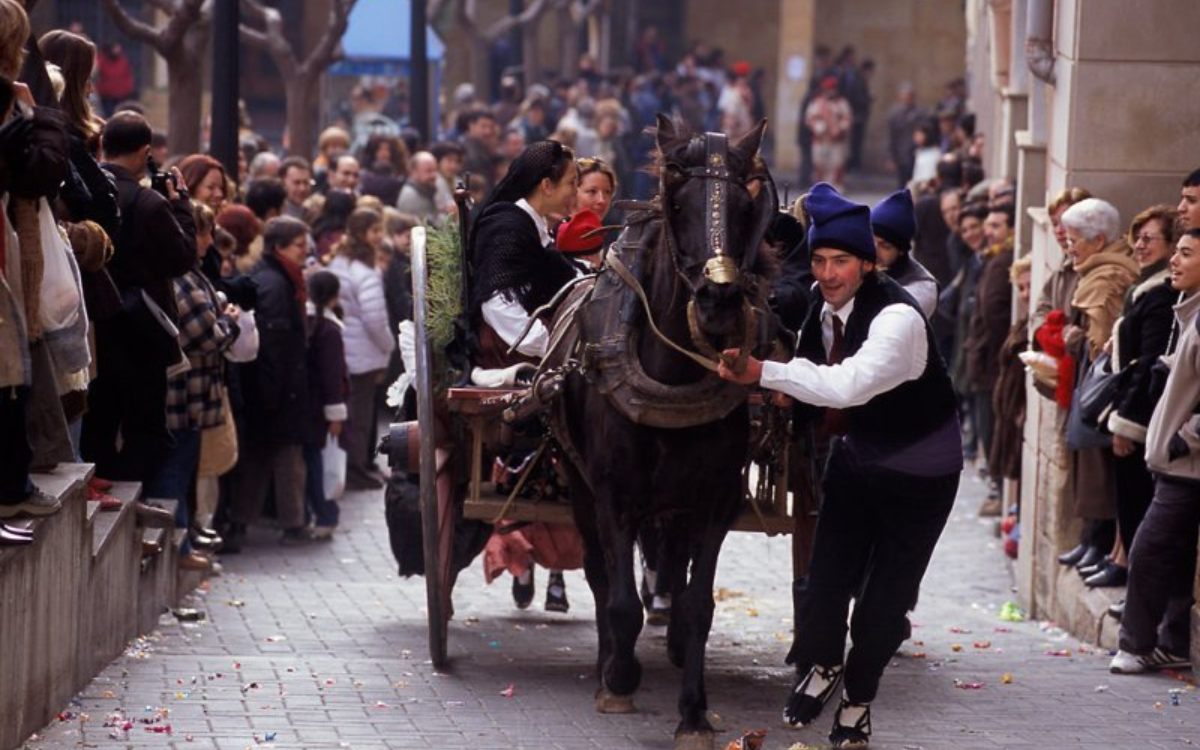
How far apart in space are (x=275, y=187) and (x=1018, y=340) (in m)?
4.51

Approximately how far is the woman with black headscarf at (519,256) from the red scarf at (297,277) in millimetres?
4216

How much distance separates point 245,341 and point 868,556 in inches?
208

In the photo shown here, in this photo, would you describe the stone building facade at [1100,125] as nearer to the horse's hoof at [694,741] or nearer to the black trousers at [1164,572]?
the black trousers at [1164,572]

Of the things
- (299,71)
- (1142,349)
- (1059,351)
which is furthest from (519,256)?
(299,71)

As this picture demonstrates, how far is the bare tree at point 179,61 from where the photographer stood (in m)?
17.1

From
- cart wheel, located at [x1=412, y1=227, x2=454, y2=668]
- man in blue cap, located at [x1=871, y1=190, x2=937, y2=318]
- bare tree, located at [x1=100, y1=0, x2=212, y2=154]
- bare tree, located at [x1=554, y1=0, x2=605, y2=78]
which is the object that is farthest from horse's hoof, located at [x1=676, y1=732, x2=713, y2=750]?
bare tree, located at [x1=554, y1=0, x2=605, y2=78]

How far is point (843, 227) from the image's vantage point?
7898 mm

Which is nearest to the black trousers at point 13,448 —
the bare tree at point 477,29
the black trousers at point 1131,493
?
the black trousers at point 1131,493

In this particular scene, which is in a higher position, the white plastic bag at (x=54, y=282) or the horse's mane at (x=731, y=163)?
the horse's mane at (x=731, y=163)

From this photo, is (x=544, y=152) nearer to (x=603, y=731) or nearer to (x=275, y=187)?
(x=603, y=731)

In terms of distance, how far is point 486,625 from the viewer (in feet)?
37.2

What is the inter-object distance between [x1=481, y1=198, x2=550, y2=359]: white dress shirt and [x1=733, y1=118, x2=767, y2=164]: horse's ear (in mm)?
1564

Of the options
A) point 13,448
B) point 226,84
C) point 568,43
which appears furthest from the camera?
point 568,43

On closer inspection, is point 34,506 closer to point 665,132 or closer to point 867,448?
point 665,132
